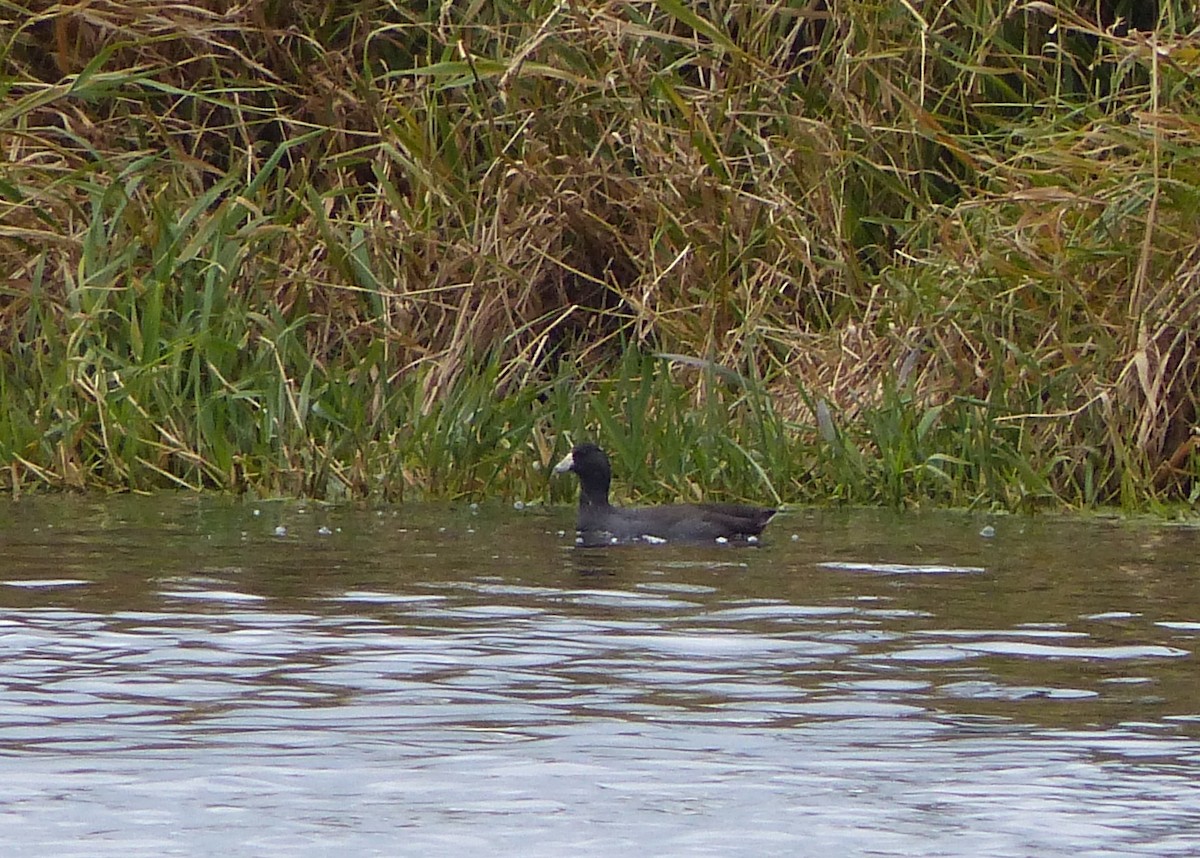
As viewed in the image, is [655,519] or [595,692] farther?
[655,519]

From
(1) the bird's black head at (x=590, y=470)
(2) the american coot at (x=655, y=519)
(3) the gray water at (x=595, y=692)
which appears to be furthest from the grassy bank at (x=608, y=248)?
(3) the gray water at (x=595, y=692)

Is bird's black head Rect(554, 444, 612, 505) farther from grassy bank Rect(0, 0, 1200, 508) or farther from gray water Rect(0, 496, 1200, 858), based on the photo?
grassy bank Rect(0, 0, 1200, 508)

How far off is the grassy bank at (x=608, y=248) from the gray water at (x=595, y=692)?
100 centimetres

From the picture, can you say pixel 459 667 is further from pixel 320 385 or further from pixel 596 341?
pixel 596 341

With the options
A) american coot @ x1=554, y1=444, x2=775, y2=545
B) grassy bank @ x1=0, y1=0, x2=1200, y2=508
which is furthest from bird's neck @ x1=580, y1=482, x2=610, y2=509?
grassy bank @ x1=0, y1=0, x2=1200, y2=508

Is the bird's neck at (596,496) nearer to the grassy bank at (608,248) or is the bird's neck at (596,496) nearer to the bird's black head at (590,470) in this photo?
the bird's black head at (590,470)

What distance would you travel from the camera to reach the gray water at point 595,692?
513 centimetres

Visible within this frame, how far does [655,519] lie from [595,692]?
3.71m

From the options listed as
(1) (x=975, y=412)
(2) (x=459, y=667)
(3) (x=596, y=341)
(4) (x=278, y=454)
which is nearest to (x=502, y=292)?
(3) (x=596, y=341)

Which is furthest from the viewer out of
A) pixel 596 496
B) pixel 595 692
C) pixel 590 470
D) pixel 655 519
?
pixel 590 470

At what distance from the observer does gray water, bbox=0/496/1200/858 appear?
513 cm

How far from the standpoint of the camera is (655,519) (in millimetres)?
10297

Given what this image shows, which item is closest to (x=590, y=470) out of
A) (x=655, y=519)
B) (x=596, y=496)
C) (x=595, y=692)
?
(x=596, y=496)

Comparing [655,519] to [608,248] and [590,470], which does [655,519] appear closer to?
[590,470]
